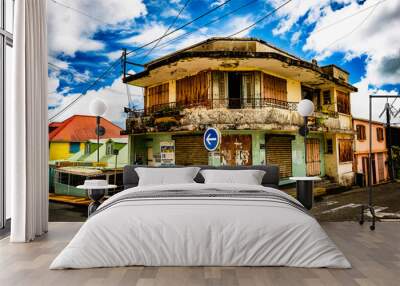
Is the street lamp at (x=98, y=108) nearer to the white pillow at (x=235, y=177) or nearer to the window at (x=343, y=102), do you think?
the white pillow at (x=235, y=177)

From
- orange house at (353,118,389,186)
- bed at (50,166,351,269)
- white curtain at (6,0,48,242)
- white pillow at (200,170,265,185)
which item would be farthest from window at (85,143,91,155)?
orange house at (353,118,389,186)

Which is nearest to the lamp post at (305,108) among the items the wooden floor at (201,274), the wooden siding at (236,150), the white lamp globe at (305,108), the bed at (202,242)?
the white lamp globe at (305,108)

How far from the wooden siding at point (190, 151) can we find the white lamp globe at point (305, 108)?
1365 millimetres

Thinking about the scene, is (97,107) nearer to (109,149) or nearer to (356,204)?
(109,149)

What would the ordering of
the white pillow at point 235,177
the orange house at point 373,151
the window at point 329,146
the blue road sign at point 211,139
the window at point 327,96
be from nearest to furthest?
the white pillow at point 235,177 → the orange house at point 373,151 → the blue road sign at point 211,139 → the window at point 329,146 → the window at point 327,96

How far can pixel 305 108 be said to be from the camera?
4.34 metres

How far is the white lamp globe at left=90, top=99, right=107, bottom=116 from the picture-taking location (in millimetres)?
4349

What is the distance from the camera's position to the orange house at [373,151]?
4.30m

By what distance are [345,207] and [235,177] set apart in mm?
1622

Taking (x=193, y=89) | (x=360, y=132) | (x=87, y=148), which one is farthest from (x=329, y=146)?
(x=87, y=148)

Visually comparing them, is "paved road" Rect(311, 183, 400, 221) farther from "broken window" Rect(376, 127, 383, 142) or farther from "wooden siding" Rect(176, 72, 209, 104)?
"wooden siding" Rect(176, 72, 209, 104)

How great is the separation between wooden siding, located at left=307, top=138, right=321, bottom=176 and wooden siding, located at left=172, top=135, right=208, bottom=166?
1420 millimetres

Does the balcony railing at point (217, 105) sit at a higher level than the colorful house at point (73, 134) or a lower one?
higher

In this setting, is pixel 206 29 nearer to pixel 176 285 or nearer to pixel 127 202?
pixel 127 202
